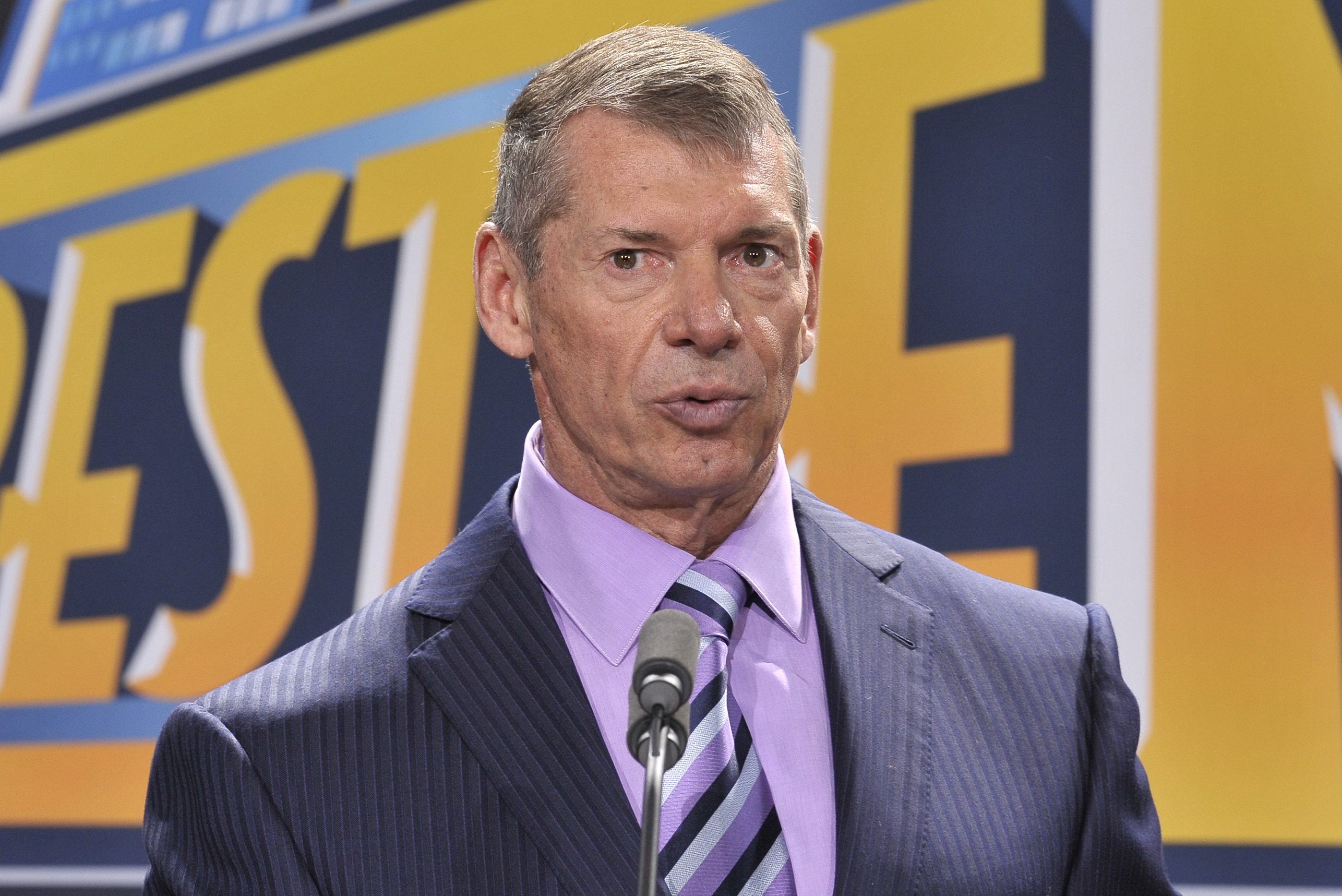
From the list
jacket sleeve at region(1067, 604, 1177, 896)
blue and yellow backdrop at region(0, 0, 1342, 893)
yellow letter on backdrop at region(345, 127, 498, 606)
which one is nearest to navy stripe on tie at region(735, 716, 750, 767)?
jacket sleeve at region(1067, 604, 1177, 896)

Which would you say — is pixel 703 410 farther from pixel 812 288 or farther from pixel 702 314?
pixel 812 288

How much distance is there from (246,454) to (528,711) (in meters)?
2.17

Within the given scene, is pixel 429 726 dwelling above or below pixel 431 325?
below

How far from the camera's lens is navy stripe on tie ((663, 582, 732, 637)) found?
1434mm

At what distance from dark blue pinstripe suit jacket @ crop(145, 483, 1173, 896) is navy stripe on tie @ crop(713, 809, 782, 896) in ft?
0.22

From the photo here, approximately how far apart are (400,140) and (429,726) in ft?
7.21

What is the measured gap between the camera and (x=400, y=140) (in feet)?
10.7

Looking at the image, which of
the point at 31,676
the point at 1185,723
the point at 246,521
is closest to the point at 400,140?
the point at 246,521

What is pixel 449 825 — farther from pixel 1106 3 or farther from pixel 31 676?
pixel 31 676

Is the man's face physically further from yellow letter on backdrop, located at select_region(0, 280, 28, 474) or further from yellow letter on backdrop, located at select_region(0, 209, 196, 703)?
A: yellow letter on backdrop, located at select_region(0, 280, 28, 474)

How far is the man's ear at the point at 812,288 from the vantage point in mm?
1580

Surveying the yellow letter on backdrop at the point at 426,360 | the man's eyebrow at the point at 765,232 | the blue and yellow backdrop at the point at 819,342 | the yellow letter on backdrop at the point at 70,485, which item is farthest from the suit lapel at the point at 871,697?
the yellow letter on backdrop at the point at 70,485

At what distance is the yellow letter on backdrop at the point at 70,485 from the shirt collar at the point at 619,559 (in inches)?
86.8

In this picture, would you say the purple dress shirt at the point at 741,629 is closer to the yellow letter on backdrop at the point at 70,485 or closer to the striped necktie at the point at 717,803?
the striped necktie at the point at 717,803
